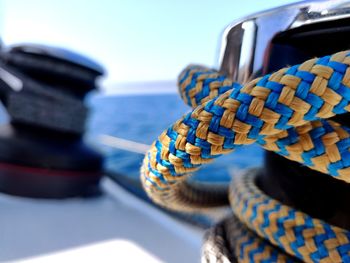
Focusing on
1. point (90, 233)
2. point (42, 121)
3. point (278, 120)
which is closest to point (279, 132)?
point (278, 120)

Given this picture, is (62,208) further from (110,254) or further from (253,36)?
(253,36)

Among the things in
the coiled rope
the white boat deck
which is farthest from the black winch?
the coiled rope

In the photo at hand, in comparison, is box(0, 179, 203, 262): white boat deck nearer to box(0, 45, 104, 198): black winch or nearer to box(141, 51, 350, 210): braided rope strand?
box(0, 45, 104, 198): black winch

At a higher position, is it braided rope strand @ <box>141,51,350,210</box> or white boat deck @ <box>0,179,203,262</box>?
braided rope strand @ <box>141,51,350,210</box>

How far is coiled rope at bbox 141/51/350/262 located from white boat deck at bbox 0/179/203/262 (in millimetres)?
336

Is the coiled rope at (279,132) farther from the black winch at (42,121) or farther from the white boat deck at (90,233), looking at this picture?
the black winch at (42,121)

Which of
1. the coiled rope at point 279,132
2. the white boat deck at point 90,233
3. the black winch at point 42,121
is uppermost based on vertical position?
the coiled rope at point 279,132

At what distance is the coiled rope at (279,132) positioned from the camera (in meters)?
0.22

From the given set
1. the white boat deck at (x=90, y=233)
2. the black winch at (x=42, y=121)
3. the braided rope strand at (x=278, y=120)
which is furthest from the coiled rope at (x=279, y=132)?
the black winch at (x=42, y=121)

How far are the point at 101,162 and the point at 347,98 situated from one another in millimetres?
865

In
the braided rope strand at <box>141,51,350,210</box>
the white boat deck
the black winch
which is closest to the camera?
the braided rope strand at <box>141,51,350,210</box>

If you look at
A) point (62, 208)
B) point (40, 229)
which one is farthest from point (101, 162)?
point (40, 229)

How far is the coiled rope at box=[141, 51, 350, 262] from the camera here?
22 cm

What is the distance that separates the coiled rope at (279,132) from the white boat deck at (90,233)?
1.10 ft
